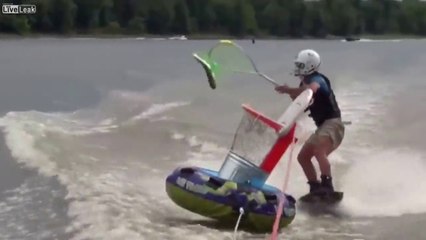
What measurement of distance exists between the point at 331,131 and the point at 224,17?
88254mm

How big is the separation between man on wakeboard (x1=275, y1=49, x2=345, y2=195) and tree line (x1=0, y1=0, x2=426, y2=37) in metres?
67.3

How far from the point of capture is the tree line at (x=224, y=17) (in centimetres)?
8156

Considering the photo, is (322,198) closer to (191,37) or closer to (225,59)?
(225,59)

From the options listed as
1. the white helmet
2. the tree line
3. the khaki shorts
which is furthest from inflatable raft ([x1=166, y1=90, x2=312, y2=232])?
the tree line

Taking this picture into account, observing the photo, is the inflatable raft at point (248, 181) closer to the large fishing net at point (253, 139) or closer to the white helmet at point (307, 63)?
the large fishing net at point (253, 139)

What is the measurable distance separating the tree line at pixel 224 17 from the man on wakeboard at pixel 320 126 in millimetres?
67329

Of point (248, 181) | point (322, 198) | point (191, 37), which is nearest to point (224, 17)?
point (191, 37)

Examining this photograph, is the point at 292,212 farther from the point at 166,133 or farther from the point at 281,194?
the point at 166,133

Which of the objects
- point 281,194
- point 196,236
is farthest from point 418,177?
point 196,236

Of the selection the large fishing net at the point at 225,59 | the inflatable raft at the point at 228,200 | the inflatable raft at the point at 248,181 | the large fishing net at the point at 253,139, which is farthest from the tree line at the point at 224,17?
the inflatable raft at the point at 228,200

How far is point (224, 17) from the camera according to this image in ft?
321

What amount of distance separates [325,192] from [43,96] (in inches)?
600

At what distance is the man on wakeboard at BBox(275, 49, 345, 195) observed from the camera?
996cm

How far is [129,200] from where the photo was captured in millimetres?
9828
